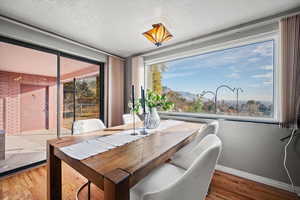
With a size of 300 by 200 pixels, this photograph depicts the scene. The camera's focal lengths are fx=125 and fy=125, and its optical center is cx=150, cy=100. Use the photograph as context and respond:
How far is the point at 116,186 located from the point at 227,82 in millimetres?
2280

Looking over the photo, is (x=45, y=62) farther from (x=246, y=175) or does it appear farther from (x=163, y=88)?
(x=246, y=175)

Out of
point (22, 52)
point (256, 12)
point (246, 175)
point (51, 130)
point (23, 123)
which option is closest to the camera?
point (256, 12)

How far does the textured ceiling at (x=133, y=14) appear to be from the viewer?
4.88 feet

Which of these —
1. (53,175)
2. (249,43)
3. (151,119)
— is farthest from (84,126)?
(249,43)

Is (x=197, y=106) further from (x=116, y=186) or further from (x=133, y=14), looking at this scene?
(x=116, y=186)

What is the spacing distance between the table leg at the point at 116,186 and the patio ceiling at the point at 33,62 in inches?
102

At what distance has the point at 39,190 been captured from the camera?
156 cm

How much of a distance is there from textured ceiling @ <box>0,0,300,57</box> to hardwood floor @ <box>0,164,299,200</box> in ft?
7.39

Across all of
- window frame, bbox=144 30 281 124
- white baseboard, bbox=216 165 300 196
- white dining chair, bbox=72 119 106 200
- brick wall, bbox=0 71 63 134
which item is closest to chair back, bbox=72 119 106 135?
white dining chair, bbox=72 119 106 200

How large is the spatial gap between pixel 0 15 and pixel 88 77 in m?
1.55

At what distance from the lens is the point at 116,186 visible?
570 millimetres

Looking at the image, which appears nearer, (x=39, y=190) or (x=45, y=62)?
(x=39, y=190)

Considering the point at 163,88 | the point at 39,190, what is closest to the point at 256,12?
the point at 163,88

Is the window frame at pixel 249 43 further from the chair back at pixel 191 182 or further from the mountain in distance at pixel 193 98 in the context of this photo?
the chair back at pixel 191 182
